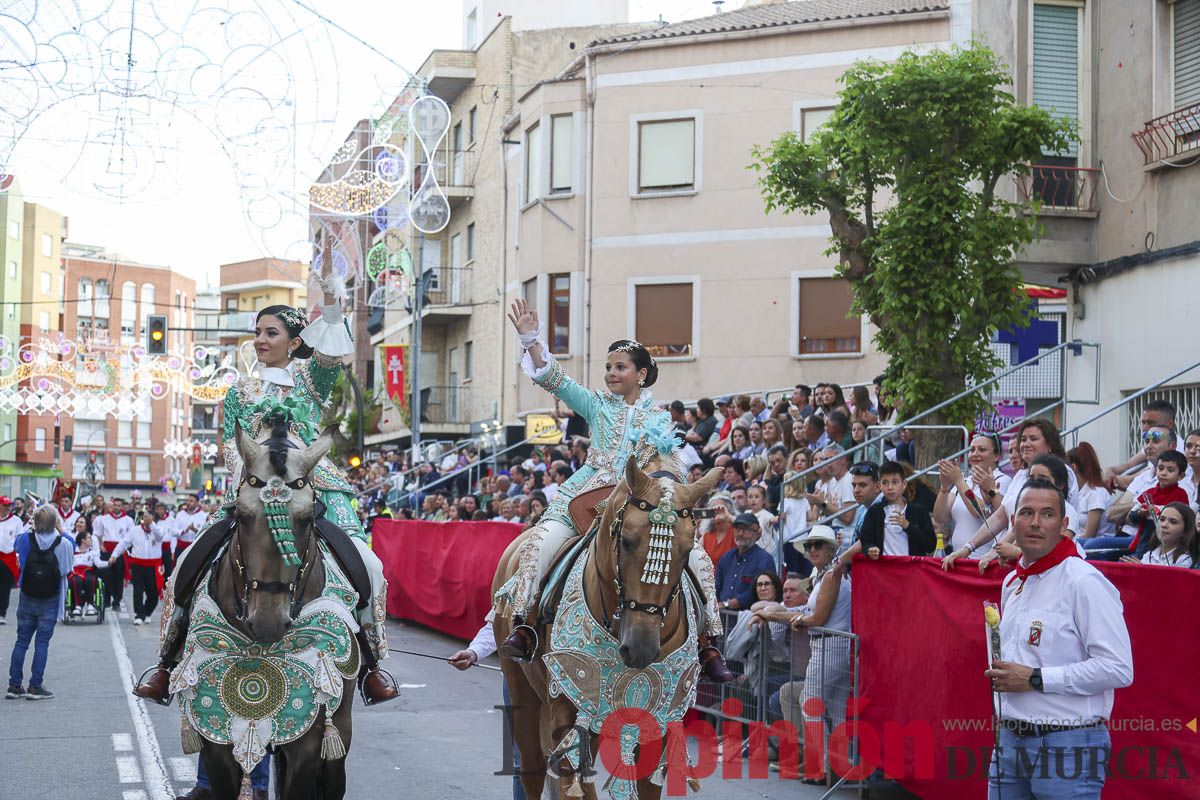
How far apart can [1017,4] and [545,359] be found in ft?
35.9

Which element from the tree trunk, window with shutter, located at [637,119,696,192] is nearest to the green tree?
the tree trunk

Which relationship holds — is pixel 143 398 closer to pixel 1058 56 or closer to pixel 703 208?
pixel 703 208

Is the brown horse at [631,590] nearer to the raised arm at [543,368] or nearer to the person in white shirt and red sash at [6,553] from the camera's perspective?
the raised arm at [543,368]

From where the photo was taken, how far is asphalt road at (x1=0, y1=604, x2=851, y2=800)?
33.1ft

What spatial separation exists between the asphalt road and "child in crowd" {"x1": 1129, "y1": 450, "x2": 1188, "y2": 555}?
294 cm

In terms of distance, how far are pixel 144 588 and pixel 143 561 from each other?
49 cm

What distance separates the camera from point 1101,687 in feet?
17.9

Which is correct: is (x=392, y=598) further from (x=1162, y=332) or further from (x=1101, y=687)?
(x=1101, y=687)

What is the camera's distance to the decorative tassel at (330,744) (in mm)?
6633

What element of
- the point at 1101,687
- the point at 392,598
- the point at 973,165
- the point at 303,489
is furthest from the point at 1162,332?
the point at 392,598

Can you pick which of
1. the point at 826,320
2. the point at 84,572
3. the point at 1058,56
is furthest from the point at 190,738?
the point at 826,320

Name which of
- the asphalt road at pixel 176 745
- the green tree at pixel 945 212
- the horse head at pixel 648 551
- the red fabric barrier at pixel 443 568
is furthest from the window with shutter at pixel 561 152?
the horse head at pixel 648 551

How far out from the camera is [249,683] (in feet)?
21.1

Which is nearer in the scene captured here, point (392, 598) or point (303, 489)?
point (303, 489)
